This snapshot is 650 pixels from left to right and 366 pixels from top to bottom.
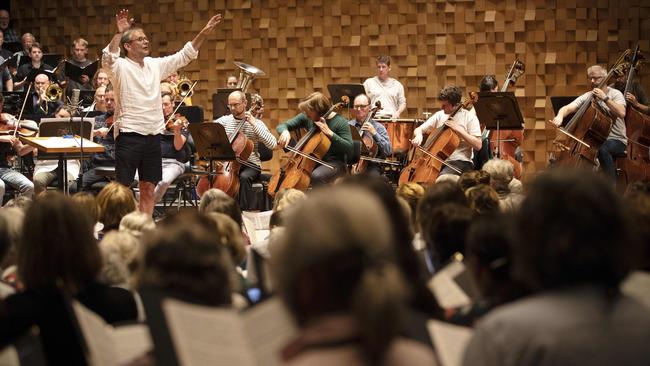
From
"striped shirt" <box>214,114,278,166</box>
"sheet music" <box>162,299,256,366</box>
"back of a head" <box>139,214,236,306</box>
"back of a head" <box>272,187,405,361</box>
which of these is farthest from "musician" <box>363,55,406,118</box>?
"back of a head" <box>272,187,405,361</box>

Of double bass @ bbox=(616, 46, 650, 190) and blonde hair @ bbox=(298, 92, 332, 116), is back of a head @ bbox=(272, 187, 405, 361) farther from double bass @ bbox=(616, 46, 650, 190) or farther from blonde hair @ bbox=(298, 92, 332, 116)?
double bass @ bbox=(616, 46, 650, 190)

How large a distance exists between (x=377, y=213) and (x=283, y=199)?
3254 mm

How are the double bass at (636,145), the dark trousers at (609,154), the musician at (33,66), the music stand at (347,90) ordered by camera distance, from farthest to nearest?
the musician at (33,66) < the music stand at (347,90) < the dark trousers at (609,154) < the double bass at (636,145)

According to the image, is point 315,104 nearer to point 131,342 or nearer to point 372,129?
point 372,129

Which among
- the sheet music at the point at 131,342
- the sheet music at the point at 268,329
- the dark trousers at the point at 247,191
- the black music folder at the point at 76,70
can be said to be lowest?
the dark trousers at the point at 247,191

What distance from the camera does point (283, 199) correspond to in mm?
4711

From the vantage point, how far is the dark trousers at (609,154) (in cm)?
932

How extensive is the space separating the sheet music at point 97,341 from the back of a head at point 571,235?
0.87 m

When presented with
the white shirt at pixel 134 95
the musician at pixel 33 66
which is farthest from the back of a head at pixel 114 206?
the musician at pixel 33 66

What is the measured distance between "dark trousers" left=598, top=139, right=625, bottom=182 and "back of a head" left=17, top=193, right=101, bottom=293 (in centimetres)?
750

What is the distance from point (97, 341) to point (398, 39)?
36.0 feet

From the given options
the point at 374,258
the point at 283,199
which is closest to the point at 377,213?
the point at 374,258

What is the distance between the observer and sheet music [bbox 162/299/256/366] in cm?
172

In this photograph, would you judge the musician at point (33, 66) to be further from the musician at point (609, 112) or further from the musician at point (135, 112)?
the musician at point (609, 112)
